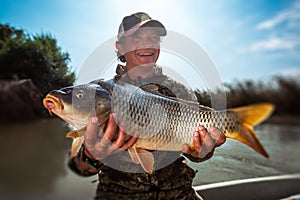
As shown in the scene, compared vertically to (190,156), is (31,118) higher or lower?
higher

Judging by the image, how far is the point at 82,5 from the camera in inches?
31.8

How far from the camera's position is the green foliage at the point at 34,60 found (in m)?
0.76

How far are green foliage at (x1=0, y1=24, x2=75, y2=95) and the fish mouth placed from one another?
0.41ft

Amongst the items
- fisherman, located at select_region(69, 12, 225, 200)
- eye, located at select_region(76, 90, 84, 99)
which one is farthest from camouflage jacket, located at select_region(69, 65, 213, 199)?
eye, located at select_region(76, 90, 84, 99)

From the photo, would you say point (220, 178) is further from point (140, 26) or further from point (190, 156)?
point (140, 26)

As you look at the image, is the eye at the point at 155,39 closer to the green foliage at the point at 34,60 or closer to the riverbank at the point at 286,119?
the green foliage at the point at 34,60

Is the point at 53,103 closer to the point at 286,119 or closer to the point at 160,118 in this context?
the point at 160,118

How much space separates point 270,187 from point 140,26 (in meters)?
0.94

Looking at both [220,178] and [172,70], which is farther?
[220,178]

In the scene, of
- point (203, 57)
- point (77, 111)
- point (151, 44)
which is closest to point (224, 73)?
point (203, 57)

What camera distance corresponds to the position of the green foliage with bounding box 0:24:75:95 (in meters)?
0.76

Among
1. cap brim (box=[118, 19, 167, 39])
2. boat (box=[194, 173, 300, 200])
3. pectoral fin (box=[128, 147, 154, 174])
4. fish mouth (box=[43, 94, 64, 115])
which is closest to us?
fish mouth (box=[43, 94, 64, 115])

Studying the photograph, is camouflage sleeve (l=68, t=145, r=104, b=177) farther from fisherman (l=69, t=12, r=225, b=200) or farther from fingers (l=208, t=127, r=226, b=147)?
fingers (l=208, t=127, r=226, b=147)

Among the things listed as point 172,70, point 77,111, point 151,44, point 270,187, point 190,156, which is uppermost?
point 151,44
